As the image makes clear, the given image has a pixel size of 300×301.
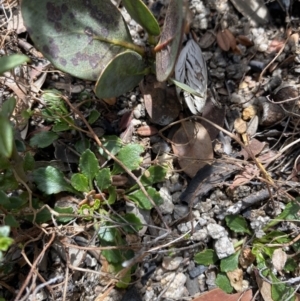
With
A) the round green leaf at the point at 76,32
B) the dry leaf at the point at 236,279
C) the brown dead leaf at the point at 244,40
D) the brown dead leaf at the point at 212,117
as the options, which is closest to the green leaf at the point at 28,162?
the round green leaf at the point at 76,32

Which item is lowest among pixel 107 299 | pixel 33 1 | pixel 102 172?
pixel 107 299

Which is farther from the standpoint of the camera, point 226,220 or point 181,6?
point 226,220

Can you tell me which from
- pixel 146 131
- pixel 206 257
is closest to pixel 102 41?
pixel 146 131

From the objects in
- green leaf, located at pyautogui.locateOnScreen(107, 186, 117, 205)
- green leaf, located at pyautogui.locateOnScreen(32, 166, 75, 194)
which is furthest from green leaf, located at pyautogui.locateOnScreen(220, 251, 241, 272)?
green leaf, located at pyautogui.locateOnScreen(32, 166, 75, 194)

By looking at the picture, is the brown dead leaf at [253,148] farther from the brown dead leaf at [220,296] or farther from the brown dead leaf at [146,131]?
the brown dead leaf at [220,296]

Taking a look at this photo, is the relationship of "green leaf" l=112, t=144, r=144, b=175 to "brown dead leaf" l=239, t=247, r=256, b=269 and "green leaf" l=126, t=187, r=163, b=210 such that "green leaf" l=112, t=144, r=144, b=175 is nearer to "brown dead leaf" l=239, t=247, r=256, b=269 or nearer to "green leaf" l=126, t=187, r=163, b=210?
"green leaf" l=126, t=187, r=163, b=210

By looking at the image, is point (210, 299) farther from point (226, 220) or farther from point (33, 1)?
point (33, 1)

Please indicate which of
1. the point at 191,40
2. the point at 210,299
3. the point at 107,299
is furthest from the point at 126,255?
the point at 191,40
